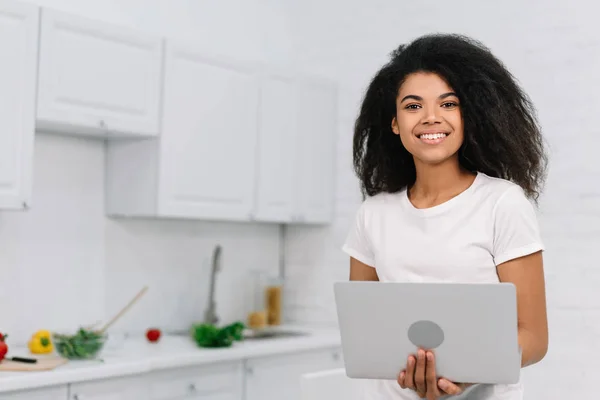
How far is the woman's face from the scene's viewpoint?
1.91 meters

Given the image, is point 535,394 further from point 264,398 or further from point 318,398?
point 318,398

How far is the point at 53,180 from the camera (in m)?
3.63

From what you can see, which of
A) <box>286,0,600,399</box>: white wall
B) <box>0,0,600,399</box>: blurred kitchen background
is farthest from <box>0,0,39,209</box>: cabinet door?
<box>286,0,600,399</box>: white wall

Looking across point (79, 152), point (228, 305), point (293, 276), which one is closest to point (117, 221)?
point (79, 152)

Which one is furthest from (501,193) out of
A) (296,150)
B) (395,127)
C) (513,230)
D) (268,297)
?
(268,297)

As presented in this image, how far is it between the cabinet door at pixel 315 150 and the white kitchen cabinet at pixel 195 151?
336 millimetres

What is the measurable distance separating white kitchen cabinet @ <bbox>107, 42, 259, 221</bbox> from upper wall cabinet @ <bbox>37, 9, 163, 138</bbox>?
4.1 inches

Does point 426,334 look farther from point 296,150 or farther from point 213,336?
point 296,150

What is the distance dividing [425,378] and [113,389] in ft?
5.45

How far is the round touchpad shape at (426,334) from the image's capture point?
67.7 inches

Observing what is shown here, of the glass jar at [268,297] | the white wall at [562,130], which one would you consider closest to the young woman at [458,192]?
the white wall at [562,130]

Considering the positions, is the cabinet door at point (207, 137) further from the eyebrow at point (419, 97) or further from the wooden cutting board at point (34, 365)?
the eyebrow at point (419, 97)

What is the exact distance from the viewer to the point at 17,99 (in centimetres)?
310

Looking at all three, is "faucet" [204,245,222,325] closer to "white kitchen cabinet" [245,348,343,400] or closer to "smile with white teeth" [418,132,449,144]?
"white kitchen cabinet" [245,348,343,400]
